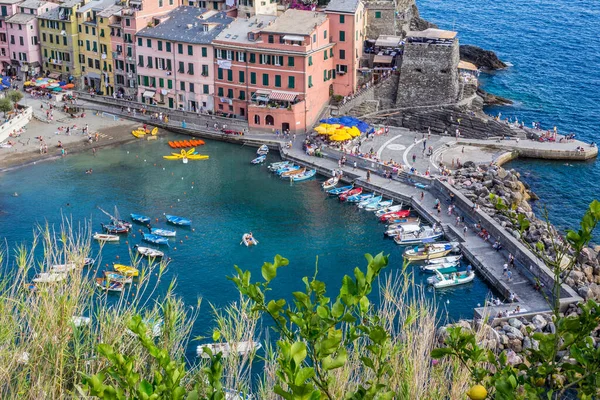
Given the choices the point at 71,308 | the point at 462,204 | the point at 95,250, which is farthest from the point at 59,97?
the point at 71,308

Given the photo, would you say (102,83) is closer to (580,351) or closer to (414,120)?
(414,120)

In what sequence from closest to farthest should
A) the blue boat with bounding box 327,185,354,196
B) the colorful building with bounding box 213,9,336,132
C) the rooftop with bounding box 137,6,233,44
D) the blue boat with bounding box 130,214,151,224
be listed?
the blue boat with bounding box 130,214,151,224 → the blue boat with bounding box 327,185,354,196 → the colorful building with bounding box 213,9,336,132 → the rooftop with bounding box 137,6,233,44

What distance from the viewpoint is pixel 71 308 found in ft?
83.1

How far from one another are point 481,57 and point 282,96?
147 ft

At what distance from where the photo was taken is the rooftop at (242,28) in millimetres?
89956

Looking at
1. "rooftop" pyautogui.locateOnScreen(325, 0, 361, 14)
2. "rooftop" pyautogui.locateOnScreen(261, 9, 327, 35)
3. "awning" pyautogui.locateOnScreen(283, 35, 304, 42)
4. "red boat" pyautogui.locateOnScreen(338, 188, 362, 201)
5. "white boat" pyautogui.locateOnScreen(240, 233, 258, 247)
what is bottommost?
"white boat" pyautogui.locateOnScreen(240, 233, 258, 247)

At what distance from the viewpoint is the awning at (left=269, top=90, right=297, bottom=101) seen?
88.1 m

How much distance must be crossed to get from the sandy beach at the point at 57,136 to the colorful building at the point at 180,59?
5516 millimetres

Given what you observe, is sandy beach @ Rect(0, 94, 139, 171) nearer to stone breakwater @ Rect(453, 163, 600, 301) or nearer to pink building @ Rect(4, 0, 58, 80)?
pink building @ Rect(4, 0, 58, 80)

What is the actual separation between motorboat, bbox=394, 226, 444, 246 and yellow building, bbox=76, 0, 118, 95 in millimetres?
48253

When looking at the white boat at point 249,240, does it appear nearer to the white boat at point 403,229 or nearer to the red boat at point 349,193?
the white boat at point 403,229

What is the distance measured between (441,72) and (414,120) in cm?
654

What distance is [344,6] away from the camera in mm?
90750

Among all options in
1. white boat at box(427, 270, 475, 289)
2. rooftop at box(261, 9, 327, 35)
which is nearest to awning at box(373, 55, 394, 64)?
rooftop at box(261, 9, 327, 35)
